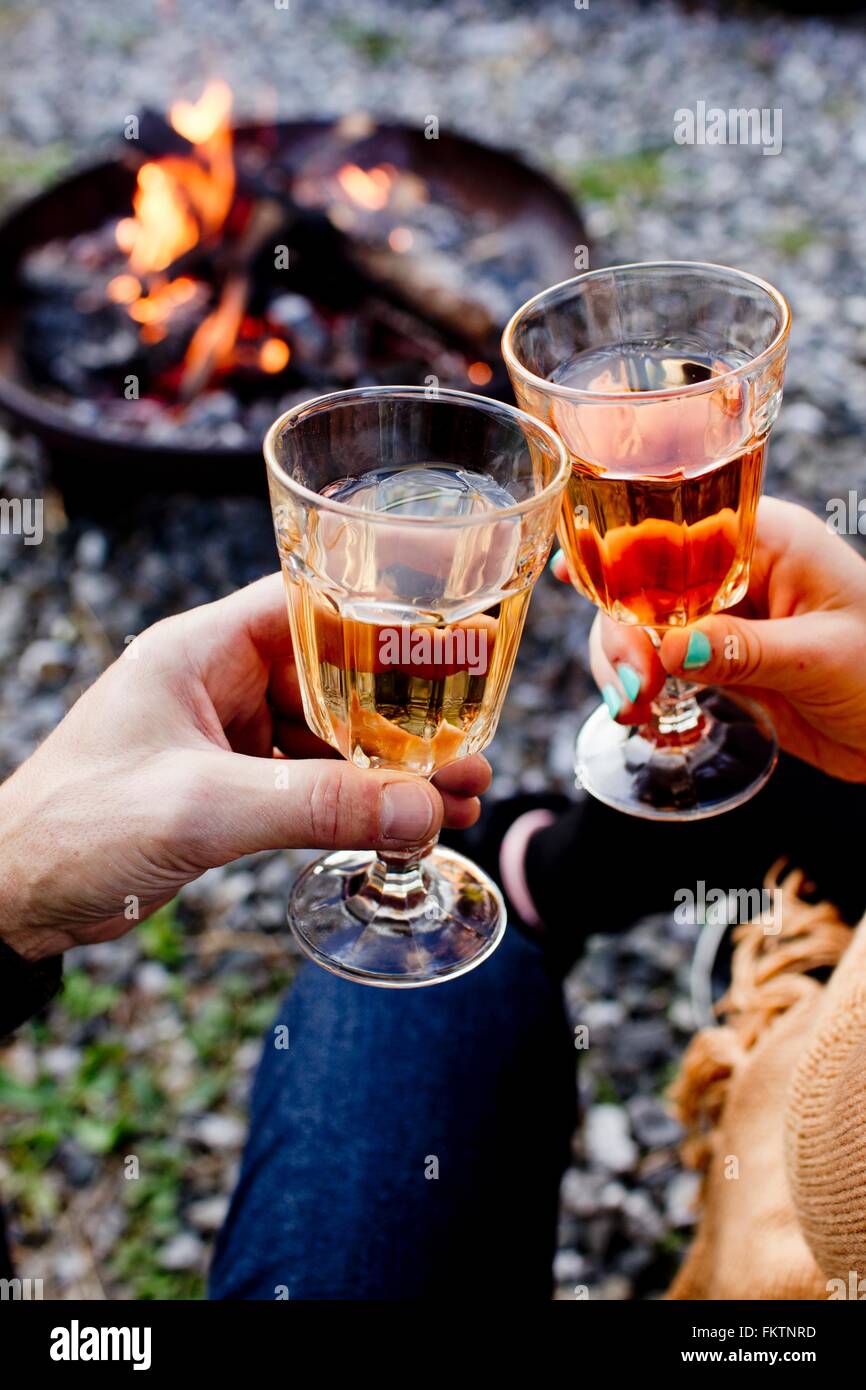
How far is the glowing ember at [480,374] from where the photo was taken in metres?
3.88

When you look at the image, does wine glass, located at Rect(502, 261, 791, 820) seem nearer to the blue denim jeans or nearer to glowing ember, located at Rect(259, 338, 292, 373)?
the blue denim jeans

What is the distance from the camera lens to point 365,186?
4523 mm

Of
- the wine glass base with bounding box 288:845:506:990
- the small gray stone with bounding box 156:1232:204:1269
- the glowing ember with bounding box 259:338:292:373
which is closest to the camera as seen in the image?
the wine glass base with bounding box 288:845:506:990

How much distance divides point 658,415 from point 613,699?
55 centimetres

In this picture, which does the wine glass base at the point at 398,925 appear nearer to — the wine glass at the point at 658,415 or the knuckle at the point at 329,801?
the knuckle at the point at 329,801

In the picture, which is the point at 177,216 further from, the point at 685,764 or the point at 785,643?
the point at 785,643

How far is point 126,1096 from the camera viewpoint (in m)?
2.88

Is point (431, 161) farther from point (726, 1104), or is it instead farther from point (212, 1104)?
point (726, 1104)

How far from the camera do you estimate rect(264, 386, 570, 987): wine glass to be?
55.4 inches

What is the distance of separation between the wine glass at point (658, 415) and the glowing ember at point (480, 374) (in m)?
2.11

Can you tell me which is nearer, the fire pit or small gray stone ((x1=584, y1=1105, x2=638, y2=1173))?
small gray stone ((x1=584, y1=1105, x2=638, y2=1173))

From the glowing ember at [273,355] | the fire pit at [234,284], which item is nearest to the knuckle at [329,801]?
the fire pit at [234,284]

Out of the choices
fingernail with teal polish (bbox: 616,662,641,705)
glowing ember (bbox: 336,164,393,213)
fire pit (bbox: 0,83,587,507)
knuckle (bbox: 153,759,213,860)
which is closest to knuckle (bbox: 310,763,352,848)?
knuckle (bbox: 153,759,213,860)

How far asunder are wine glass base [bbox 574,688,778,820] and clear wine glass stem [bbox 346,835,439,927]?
1.16 feet
